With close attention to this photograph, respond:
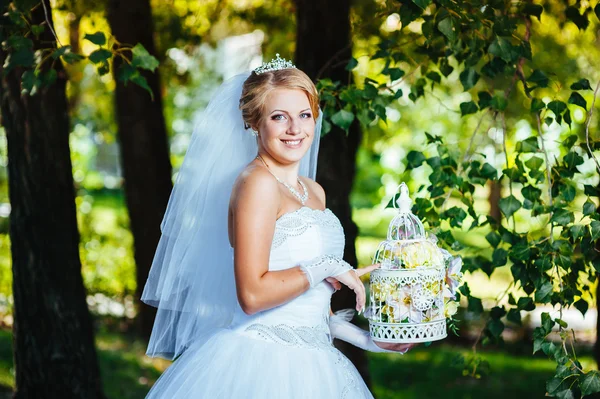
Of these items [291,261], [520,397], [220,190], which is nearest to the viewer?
[291,261]

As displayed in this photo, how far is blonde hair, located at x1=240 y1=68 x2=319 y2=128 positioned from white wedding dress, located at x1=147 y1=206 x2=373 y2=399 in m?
Result: 0.43

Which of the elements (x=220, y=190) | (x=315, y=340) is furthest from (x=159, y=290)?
(x=315, y=340)

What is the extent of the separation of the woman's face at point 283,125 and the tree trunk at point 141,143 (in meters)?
4.83

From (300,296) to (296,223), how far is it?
304 mm

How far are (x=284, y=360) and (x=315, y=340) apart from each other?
18cm

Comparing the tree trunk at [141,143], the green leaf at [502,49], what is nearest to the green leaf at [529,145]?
the green leaf at [502,49]

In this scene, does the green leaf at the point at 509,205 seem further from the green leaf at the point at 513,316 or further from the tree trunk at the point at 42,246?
the tree trunk at the point at 42,246

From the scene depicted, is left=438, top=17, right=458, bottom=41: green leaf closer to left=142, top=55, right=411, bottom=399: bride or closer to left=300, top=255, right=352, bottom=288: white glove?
left=142, top=55, right=411, bottom=399: bride

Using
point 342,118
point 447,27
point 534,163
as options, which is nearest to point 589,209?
point 534,163

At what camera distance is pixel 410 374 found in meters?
8.66

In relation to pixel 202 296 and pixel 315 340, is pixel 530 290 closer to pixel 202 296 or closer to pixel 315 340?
pixel 315 340

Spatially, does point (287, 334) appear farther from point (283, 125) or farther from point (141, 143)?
point (141, 143)

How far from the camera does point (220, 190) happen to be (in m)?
3.24

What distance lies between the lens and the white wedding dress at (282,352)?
9.67 feet
